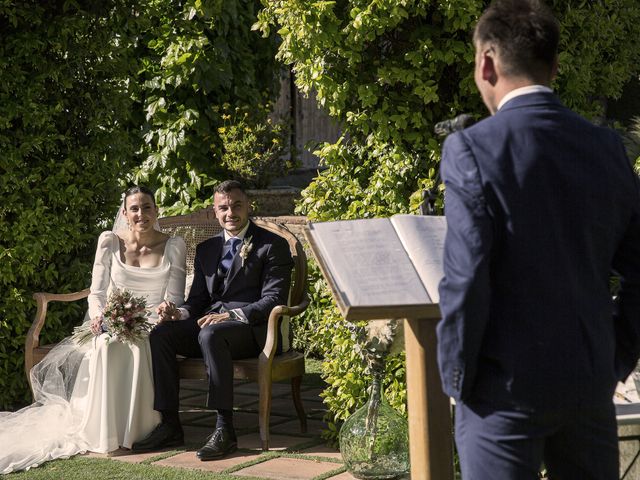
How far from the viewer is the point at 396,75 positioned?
5133mm

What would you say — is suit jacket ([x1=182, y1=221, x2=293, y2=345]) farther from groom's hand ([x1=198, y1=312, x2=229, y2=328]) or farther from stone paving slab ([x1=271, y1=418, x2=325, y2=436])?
stone paving slab ([x1=271, y1=418, x2=325, y2=436])

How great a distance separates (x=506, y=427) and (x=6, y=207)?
5178 mm

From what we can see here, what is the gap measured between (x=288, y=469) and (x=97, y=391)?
1.36 m

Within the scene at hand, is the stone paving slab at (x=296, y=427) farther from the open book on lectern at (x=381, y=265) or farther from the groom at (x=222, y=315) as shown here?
the open book on lectern at (x=381, y=265)

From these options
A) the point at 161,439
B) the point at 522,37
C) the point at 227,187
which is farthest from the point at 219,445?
the point at 522,37

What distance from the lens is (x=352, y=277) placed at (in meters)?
2.92

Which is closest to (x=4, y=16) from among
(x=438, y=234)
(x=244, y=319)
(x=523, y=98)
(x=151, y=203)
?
(x=151, y=203)

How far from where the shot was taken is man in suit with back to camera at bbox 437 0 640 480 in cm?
230

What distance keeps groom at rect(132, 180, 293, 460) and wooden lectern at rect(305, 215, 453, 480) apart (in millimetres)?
2554

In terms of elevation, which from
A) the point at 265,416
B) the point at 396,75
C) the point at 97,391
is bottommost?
the point at 265,416

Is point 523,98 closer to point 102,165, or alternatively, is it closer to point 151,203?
point 151,203

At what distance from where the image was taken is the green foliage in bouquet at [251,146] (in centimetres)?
1012

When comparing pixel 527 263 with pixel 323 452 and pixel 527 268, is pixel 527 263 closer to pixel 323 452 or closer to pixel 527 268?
pixel 527 268

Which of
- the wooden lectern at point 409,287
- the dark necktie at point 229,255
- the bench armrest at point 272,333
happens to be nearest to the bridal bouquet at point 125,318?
the dark necktie at point 229,255
